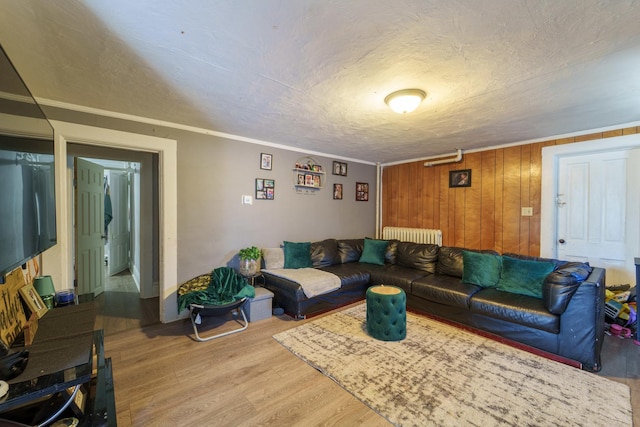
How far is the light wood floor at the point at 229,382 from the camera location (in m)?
1.64

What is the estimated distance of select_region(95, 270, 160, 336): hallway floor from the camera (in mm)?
2938

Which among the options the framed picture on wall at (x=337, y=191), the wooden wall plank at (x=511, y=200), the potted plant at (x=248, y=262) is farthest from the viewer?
the framed picture on wall at (x=337, y=191)

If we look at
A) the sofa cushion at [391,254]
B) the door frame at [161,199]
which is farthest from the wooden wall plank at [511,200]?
the door frame at [161,199]

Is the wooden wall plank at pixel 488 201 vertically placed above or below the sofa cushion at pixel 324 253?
above

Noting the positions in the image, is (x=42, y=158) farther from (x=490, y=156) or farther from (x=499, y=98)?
(x=490, y=156)

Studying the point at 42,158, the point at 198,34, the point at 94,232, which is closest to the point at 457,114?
the point at 198,34

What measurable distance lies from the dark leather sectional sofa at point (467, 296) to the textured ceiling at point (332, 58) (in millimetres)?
1696

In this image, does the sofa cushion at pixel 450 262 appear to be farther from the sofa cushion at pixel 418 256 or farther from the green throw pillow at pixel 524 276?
the green throw pillow at pixel 524 276

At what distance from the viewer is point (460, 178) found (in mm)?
4289

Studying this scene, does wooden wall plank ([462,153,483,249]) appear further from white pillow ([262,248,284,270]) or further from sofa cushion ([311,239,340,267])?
white pillow ([262,248,284,270])

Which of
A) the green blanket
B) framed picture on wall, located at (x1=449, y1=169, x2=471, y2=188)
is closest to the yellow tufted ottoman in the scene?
the green blanket

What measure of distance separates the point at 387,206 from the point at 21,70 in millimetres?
5068

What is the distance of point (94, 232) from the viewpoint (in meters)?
3.86

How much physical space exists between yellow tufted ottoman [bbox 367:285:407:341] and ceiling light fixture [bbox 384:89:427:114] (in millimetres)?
1759
